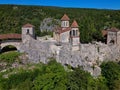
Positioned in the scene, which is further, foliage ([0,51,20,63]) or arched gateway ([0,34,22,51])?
arched gateway ([0,34,22,51])

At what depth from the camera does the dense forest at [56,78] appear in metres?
34.8

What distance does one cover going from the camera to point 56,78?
35062 millimetres

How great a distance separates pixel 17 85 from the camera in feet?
119

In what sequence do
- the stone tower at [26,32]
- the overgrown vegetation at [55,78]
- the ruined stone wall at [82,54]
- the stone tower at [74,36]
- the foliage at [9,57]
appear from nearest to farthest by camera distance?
the overgrown vegetation at [55,78] < the ruined stone wall at [82,54] < the stone tower at [74,36] < the foliage at [9,57] < the stone tower at [26,32]

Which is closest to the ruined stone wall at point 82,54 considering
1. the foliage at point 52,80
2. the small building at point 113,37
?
the small building at point 113,37

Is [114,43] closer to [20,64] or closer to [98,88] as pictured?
[98,88]

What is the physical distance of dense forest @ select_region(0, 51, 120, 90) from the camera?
34.8 meters

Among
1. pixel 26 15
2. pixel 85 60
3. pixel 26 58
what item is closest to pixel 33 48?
pixel 26 58

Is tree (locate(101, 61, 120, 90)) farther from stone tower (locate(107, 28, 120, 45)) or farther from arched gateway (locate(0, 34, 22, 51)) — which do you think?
arched gateway (locate(0, 34, 22, 51))

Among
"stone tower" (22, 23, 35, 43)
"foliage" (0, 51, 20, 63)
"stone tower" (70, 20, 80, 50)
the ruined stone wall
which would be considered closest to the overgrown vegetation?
the ruined stone wall

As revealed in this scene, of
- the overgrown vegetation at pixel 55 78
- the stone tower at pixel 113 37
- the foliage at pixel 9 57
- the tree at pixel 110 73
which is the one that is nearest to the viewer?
the overgrown vegetation at pixel 55 78

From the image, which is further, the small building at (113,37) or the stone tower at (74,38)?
the small building at (113,37)

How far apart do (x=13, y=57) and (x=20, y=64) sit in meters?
1.35

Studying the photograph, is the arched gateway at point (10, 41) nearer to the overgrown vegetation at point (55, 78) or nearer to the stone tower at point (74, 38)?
the overgrown vegetation at point (55, 78)
